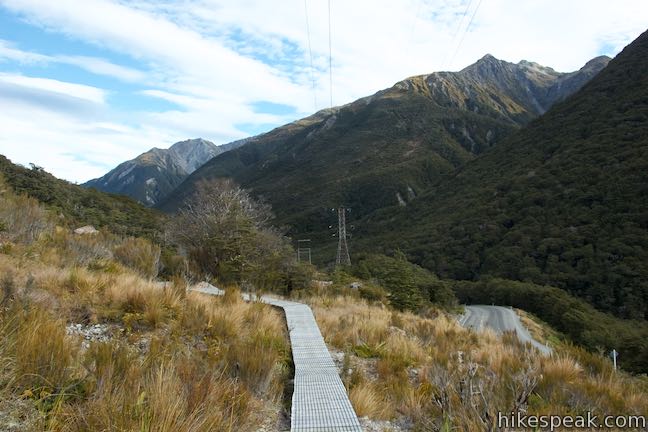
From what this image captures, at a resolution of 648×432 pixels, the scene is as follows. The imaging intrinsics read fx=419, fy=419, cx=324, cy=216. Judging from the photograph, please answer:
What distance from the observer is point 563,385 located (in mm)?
5449

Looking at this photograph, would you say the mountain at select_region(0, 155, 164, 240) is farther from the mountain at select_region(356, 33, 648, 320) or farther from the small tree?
the mountain at select_region(356, 33, 648, 320)

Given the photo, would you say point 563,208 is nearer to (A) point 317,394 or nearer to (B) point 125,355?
(A) point 317,394

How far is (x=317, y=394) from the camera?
427cm

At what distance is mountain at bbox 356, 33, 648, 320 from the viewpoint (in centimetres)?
6600

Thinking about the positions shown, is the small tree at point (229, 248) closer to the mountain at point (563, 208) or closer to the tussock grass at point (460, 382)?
the tussock grass at point (460, 382)

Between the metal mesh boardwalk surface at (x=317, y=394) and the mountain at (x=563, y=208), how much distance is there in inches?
2648

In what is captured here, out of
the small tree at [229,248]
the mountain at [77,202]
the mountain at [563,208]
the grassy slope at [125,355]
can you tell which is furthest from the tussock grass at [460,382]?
the mountain at [563,208]

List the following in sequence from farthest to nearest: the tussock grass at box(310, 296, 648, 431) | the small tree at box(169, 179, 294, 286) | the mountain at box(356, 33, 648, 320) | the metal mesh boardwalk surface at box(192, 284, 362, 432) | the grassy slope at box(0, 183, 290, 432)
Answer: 1. the mountain at box(356, 33, 648, 320)
2. the small tree at box(169, 179, 294, 286)
3. the tussock grass at box(310, 296, 648, 431)
4. the metal mesh boardwalk surface at box(192, 284, 362, 432)
5. the grassy slope at box(0, 183, 290, 432)

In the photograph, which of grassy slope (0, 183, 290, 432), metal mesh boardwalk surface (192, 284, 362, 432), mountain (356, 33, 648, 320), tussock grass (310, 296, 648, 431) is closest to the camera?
grassy slope (0, 183, 290, 432)

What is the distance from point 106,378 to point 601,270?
75.6 m

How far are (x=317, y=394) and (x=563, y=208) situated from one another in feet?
299

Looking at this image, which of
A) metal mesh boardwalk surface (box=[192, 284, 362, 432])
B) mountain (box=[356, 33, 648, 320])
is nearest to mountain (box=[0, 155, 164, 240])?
metal mesh boardwalk surface (box=[192, 284, 362, 432])

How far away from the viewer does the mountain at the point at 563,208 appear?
2598 inches

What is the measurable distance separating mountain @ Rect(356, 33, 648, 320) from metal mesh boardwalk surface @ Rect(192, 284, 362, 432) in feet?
221
